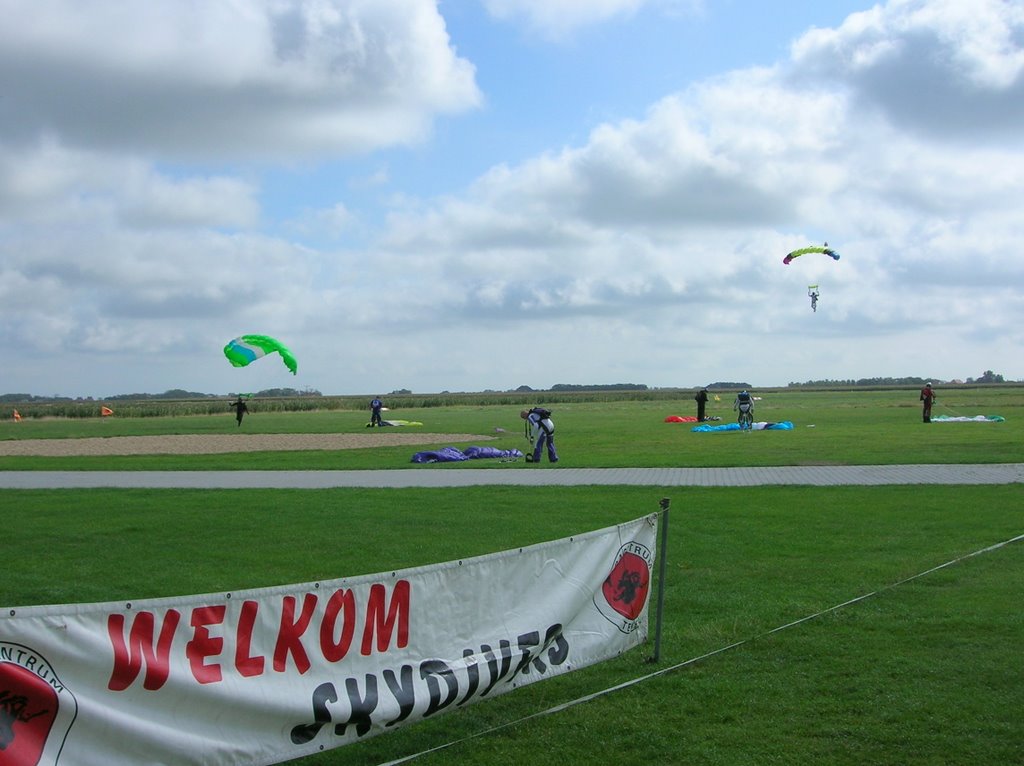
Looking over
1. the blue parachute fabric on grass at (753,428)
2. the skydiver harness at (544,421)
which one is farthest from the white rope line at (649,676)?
the blue parachute fabric on grass at (753,428)

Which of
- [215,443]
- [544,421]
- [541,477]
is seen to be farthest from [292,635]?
[215,443]

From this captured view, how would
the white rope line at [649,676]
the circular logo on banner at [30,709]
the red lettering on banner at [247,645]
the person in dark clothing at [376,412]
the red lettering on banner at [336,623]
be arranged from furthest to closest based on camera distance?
the person in dark clothing at [376,412] → the white rope line at [649,676] → the red lettering on banner at [336,623] → the red lettering on banner at [247,645] → the circular logo on banner at [30,709]

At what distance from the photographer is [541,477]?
21.1 meters

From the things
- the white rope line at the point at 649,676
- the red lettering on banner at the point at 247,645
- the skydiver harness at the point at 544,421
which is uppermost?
the skydiver harness at the point at 544,421

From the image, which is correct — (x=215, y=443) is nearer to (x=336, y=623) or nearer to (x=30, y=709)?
(x=336, y=623)

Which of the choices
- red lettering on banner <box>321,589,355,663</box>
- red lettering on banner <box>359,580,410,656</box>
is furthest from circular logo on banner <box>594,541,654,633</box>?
red lettering on banner <box>321,589,355,663</box>

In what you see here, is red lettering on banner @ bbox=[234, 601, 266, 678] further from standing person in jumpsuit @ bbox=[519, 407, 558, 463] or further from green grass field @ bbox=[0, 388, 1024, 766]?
standing person in jumpsuit @ bbox=[519, 407, 558, 463]

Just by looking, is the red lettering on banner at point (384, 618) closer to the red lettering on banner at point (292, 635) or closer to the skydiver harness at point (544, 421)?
the red lettering on banner at point (292, 635)

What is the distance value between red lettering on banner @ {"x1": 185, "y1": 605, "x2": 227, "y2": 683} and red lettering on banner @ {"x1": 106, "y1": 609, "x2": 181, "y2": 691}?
0.11 metres

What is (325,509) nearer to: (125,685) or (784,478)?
(784,478)

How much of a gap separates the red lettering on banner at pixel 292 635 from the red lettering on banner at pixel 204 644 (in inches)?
13.5

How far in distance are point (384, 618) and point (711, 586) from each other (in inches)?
198

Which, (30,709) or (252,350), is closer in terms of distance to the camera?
(30,709)

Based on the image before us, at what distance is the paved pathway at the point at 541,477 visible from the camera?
1934cm
